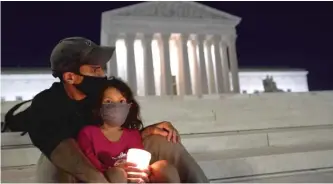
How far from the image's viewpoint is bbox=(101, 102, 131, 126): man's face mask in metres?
1.68

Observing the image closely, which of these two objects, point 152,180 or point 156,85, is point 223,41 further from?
point 152,180

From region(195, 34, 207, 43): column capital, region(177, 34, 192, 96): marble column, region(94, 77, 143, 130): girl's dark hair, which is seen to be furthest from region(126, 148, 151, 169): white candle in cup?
region(195, 34, 207, 43): column capital

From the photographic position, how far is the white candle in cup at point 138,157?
1539 millimetres

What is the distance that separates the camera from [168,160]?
1696mm

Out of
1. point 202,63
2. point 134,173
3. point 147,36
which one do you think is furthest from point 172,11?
point 134,173

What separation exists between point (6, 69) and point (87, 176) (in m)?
29.6

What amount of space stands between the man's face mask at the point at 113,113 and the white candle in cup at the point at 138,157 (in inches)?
8.0

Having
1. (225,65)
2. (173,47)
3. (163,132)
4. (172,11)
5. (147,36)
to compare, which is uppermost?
(172,11)

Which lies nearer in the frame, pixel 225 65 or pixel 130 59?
pixel 130 59

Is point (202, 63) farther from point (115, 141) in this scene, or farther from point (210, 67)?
point (115, 141)

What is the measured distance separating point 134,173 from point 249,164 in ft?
5.15

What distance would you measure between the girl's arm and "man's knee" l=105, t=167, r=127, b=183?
0.11 metres

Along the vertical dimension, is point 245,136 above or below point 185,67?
below

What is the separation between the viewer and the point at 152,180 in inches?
62.6
